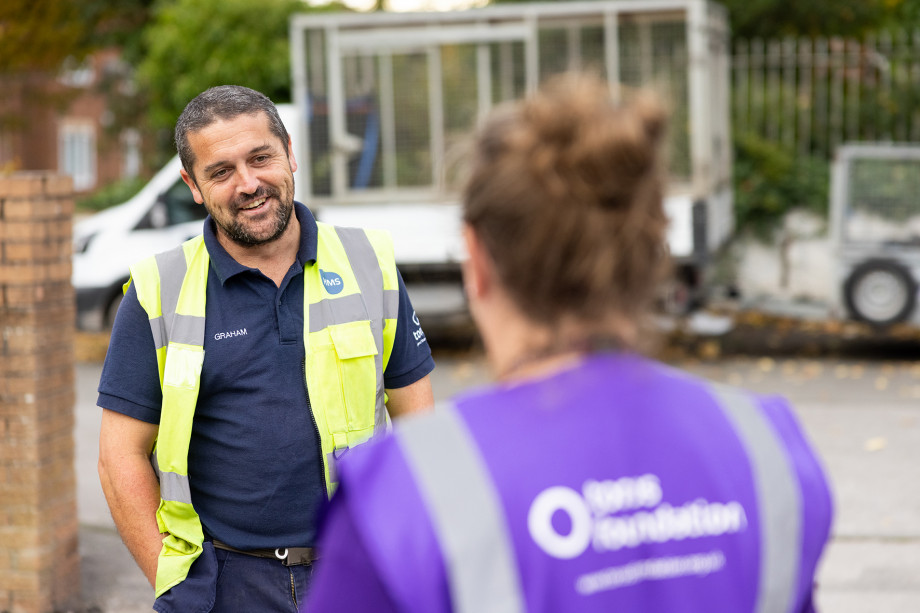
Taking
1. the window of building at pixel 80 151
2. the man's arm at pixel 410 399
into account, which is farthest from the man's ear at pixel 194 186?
the window of building at pixel 80 151

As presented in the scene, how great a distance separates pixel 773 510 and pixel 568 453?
271mm

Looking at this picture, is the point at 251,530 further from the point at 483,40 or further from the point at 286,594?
the point at 483,40

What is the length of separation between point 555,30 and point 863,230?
10.9ft

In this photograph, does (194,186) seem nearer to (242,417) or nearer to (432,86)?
(242,417)

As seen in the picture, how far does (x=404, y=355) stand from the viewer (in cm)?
271

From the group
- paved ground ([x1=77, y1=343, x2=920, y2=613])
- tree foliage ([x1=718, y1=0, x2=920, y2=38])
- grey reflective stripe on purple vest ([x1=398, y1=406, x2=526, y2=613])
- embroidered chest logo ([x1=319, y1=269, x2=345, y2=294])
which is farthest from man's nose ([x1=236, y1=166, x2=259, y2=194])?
tree foliage ([x1=718, y1=0, x2=920, y2=38])

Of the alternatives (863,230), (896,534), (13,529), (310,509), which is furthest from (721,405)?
(863,230)

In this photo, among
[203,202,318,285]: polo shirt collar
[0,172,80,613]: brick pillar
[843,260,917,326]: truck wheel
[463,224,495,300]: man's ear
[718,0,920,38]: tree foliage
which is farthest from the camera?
[718,0,920,38]: tree foliage

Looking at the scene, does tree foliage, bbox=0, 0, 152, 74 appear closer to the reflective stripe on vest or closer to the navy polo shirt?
the navy polo shirt

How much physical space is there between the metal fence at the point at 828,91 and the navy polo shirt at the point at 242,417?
11.8m

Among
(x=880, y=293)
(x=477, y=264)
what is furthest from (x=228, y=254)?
(x=880, y=293)

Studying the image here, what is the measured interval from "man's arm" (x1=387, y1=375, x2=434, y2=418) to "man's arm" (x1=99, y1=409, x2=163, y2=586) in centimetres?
56

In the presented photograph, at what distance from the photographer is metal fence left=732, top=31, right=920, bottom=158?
13383mm

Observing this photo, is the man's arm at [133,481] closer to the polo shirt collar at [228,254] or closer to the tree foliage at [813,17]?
the polo shirt collar at [228,254]
